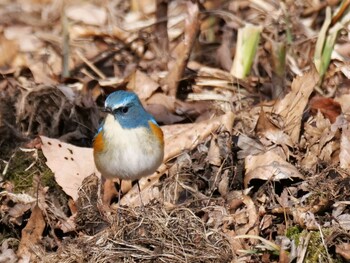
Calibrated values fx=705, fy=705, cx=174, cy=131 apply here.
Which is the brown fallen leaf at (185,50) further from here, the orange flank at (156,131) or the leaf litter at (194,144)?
the orange flank at (156,131)

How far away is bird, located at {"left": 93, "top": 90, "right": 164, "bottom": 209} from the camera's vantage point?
5605mm

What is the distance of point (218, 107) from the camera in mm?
7750

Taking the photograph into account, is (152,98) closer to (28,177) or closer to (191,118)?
(191,118)

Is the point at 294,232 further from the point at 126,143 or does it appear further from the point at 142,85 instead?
the point at 142,85

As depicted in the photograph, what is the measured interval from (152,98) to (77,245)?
2.43 m

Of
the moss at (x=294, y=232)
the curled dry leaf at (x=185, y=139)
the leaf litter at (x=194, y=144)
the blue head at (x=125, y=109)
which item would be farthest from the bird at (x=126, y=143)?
the moss at (x=294, y=232)

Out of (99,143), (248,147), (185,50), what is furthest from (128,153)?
(185,50)

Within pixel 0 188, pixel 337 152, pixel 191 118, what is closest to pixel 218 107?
pixel 191 118

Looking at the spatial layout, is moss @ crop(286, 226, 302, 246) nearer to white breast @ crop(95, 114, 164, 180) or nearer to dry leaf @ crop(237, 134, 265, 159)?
dry leaf @ crop(237, 134, 265, 159)

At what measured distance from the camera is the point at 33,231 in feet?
20.1

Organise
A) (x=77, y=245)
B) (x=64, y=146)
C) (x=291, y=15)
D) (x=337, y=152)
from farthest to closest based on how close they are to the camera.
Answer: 1. (x=291, y=15)
2. (x=64, y=146)
3. (x=337, y=152)
4. (x=77, y=245)

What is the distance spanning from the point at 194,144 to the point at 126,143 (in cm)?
131

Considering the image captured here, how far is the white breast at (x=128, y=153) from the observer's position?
18.4ft

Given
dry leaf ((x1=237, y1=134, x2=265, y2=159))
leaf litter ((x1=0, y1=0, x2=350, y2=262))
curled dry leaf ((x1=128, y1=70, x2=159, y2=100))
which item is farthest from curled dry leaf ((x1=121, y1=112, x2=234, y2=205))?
curled dry leaf ((x1=128, y1=70, x2=159, y2=100))
